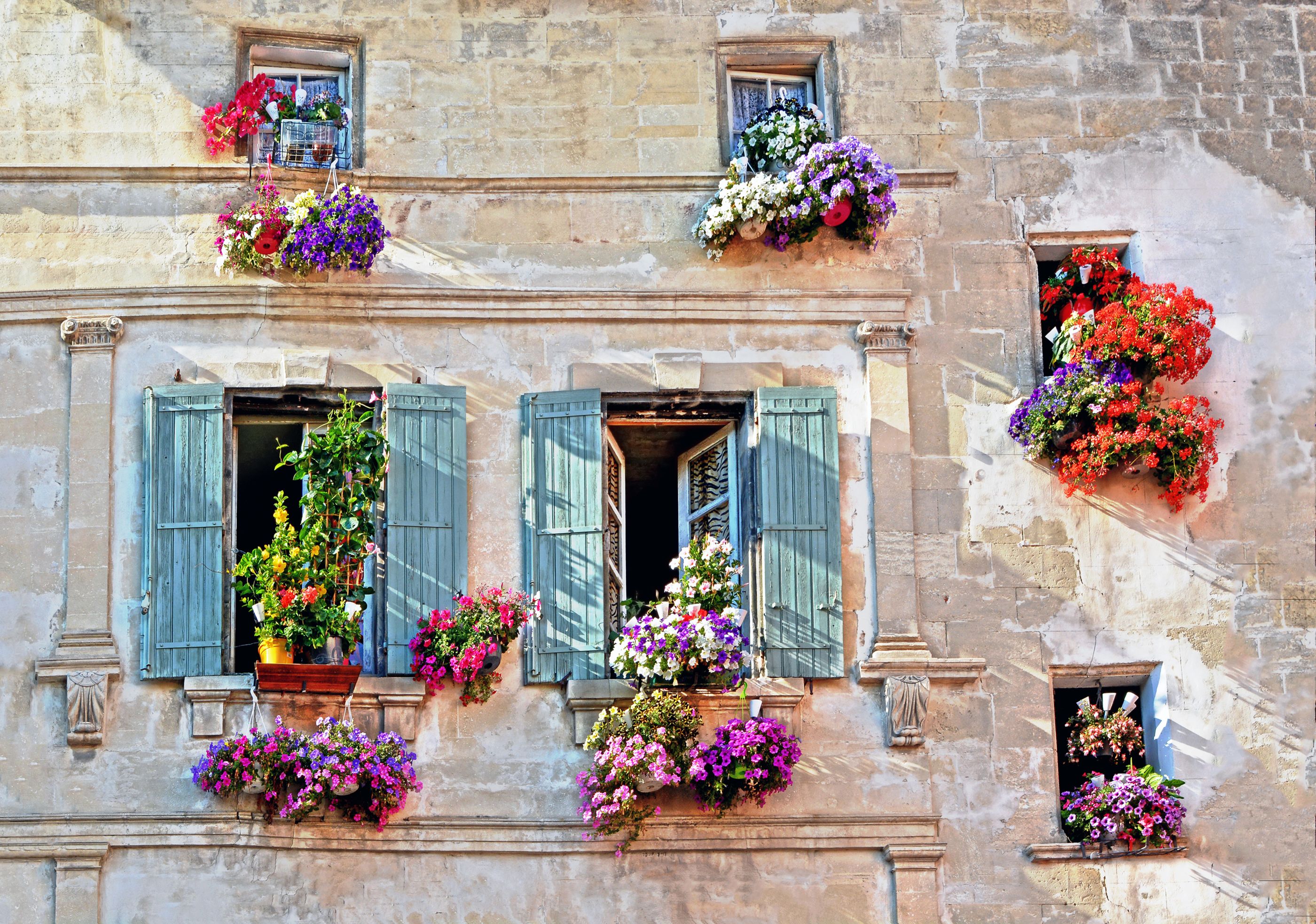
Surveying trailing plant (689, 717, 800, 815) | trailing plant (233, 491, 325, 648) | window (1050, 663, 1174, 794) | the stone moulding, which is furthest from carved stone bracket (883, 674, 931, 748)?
trailing plant (233, 491, 325, 648)

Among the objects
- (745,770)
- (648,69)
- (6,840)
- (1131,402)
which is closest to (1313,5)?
(1131,402)

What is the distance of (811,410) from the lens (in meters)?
12.3

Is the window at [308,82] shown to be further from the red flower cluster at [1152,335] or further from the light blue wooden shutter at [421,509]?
the red flower cluster at [1152,335]

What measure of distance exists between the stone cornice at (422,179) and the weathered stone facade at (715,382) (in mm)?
30

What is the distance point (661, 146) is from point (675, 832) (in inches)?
163

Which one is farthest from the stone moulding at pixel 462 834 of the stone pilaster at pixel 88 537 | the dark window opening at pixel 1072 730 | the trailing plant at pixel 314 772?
the dark window opening at pixel 1072 730

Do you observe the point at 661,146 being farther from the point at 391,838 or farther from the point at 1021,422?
the point at 391,838

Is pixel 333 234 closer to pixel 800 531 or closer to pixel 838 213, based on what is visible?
pixel 838 213

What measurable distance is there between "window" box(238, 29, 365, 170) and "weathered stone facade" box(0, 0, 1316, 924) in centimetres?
13

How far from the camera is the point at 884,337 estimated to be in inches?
491

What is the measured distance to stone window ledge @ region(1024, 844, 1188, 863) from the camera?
38.3 ft

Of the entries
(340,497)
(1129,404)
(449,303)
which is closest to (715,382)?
(449,303)

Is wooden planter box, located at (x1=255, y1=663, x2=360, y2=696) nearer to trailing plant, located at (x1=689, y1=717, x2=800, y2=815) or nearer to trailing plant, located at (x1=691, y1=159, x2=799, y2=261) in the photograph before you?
trailing plant, located at (x1=689, y1=717, x2=800, y2=815)

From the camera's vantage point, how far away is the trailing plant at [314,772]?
36.4 feet
